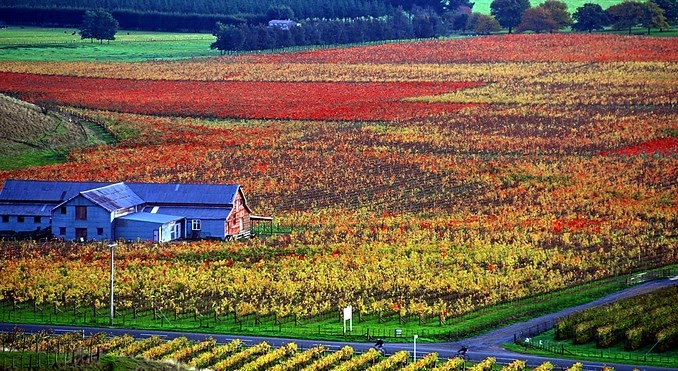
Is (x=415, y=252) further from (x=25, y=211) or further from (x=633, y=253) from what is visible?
(x=25, y=211)

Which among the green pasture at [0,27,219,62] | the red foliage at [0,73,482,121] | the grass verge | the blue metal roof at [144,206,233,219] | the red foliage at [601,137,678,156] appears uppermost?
the green pasture at [0,27,219,62]

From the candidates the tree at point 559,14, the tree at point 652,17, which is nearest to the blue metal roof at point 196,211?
the tree at point 652,17

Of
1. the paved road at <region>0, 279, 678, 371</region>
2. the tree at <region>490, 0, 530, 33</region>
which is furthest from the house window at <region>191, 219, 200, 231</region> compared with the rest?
the tree at <region>490, 0, 530, 33</region>

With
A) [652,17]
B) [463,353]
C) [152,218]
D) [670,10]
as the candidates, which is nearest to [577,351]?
[463,353]

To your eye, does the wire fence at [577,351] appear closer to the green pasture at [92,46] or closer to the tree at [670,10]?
the green pasture at [92,46]

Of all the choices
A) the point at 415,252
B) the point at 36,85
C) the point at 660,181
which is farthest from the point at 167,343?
the point at 36,85

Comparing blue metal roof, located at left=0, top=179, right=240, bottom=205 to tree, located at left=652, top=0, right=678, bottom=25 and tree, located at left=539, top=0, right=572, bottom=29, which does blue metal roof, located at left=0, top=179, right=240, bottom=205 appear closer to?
tree, located at left=539, top=0, right=572, bottom=29

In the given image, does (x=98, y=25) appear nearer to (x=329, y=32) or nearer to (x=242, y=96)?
(x=329, y=32)
